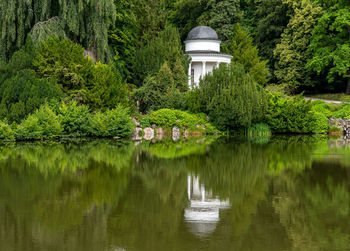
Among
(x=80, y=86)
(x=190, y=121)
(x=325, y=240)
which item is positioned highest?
(x=80, y=86)

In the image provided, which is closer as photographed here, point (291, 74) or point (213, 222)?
point (213, 222)

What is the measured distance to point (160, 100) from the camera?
1161 inches

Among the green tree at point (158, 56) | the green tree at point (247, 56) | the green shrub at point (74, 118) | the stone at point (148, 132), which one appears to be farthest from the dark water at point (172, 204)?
the green tree at point (247, 56)

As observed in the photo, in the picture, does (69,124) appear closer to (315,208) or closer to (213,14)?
(315,208)

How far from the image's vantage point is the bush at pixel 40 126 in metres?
20.3

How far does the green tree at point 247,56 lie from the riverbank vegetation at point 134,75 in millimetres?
97

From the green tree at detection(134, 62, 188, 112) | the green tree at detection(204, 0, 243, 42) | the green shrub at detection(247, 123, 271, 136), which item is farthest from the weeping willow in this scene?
the green tree at detection(204, 0, 243, 42)

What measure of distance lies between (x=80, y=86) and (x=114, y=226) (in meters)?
19.6

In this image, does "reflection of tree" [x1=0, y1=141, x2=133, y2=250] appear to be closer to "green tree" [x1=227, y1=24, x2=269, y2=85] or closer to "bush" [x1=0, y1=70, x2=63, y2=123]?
"bush" [x1=0, y1=70, x2=63, y2=123]

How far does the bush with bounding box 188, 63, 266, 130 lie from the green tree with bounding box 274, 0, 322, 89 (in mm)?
14420

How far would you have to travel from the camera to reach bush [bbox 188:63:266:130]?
26688 millimetres

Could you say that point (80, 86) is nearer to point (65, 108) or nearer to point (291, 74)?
point (65, 108)

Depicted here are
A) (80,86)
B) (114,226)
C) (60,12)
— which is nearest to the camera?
(114,226)

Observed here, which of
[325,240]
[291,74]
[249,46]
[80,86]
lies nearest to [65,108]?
[80,86]
